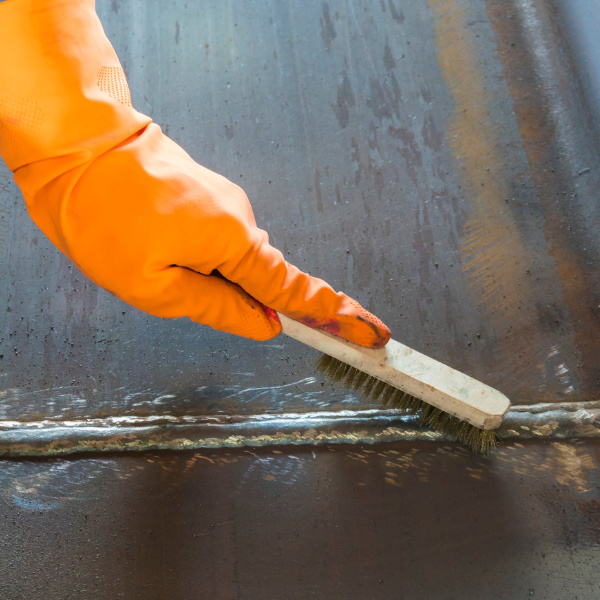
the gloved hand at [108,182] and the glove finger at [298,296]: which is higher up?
the gloved hand at [108,182]

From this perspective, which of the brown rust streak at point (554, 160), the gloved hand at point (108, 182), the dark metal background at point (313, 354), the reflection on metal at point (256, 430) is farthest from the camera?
the brown rust streak at point (554, 160)

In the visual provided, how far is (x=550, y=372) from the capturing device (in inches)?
75.0

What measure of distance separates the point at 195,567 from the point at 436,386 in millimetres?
890

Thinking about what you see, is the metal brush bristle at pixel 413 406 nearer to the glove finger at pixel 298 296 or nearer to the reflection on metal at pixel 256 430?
the reflection on metal at pixel 256 430

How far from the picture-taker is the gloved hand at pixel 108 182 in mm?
1206

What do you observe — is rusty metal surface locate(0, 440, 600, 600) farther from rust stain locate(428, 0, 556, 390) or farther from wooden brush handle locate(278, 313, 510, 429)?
rust stain locate(428, 0, 556, 390)

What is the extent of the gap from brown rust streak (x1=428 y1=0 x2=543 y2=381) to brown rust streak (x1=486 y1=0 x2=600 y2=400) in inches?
4.5

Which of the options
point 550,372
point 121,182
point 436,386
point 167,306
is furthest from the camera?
point 550,372

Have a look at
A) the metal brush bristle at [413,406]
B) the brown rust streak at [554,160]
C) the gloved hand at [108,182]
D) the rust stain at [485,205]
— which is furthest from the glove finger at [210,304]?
the brown rust streak at [554,160]

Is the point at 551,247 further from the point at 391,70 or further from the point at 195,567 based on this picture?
the point at 195,567

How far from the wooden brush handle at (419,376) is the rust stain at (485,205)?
0.36 meters

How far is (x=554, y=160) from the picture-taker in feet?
7.23

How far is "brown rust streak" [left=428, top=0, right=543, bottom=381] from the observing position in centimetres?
196

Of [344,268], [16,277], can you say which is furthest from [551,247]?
[16,277]
